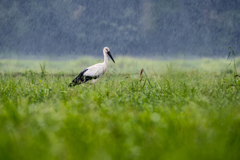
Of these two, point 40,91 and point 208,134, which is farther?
point 40,91

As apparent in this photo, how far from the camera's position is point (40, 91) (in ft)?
14.5

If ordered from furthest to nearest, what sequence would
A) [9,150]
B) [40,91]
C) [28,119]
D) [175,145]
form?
[40,91]
[28,119]
[175,145]
[9,150]

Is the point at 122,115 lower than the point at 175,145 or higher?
higher

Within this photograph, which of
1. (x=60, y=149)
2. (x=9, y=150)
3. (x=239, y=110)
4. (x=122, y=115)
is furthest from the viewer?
(x=239, y=110)

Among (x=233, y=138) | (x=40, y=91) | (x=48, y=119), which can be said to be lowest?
(x=233, y=138)

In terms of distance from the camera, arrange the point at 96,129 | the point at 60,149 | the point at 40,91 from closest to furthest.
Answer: the point at 60,149 < the point at 96,129 < the point at 40,91

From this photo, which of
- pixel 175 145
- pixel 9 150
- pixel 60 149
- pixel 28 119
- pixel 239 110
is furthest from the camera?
pixel 239 110

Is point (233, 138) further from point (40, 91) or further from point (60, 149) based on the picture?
point (40, 91)

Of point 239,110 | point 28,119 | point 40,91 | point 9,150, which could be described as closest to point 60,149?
point 9,150

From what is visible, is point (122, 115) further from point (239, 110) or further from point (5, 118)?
point (239, 110)

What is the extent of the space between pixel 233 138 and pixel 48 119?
1730mm

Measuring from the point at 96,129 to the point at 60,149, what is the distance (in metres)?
0.69

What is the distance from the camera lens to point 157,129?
6.70 feet

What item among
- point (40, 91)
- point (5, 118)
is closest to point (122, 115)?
point (5, 118)
